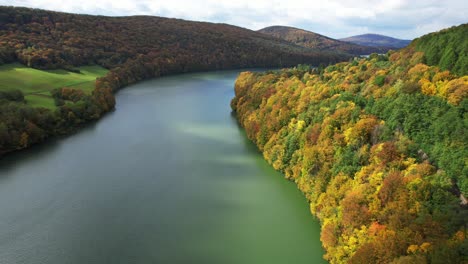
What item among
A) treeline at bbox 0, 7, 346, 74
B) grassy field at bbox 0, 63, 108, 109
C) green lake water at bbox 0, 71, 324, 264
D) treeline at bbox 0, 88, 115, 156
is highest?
treeline at bbox 0, 7, 346, 74

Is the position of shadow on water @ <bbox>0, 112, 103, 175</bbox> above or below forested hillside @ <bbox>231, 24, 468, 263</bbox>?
below

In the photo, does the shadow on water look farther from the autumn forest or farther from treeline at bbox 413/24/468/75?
treeline at bbox 413/24/468/75

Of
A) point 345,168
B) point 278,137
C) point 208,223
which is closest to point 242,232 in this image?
point 208,223

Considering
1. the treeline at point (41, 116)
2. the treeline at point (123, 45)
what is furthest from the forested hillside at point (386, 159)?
the treeline at point (123, 45)

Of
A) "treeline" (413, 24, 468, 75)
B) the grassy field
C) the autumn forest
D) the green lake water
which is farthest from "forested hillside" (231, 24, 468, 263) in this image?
the grassy field

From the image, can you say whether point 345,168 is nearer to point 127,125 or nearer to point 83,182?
point 83,182

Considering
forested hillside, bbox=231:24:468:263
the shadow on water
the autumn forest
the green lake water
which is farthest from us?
the shadow on water
